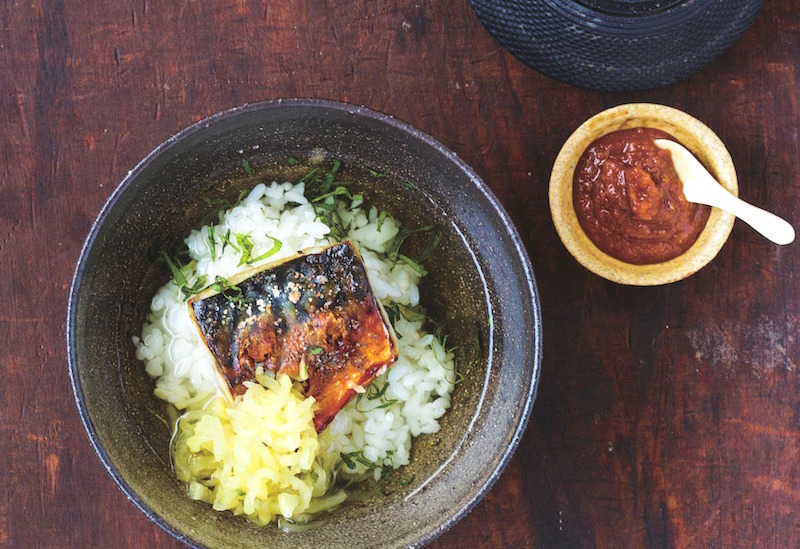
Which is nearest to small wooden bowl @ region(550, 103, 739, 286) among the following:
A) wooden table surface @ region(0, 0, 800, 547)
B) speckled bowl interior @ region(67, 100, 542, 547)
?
wooden table surface @ region(0, 0, 800, 547)

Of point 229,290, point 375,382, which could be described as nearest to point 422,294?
point 375,382

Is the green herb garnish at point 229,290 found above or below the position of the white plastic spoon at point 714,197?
below

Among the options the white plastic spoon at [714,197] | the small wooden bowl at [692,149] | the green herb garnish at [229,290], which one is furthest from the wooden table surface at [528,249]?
the green herb garnish at [229,290]

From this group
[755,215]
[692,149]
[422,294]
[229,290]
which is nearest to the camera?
[229,290]

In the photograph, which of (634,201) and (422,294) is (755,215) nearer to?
(634,201)

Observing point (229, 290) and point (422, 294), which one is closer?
point (229, 290)

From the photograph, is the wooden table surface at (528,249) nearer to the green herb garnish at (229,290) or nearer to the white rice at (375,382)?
the white rice at (375,382)

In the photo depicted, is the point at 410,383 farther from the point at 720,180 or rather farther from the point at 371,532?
the point at 720,180

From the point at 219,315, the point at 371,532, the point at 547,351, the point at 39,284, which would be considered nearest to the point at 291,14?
the point at 219,315
